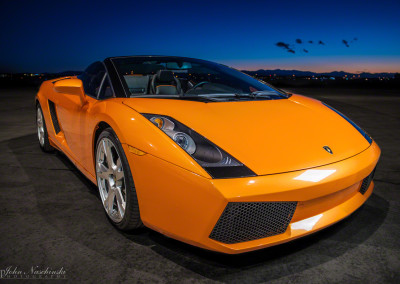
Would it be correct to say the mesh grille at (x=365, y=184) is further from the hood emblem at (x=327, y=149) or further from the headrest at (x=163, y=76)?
the headrest at (x=163, y=76)

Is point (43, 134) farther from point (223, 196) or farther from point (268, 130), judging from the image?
point (223, 196)

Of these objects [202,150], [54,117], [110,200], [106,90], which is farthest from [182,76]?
[202,150]

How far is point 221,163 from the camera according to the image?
171 cm

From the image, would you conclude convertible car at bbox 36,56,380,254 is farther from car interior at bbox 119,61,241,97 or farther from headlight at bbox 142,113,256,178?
car interior at bbox 119,61,241,97

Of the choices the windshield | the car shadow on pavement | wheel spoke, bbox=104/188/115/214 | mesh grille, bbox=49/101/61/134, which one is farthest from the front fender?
mesh grille, bbox=49/101/61/134

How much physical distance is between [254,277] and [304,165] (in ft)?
2.07

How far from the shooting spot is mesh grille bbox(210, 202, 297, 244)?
162 centimetres

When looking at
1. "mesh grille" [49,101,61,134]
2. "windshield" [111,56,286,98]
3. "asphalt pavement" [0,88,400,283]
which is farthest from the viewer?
"mesh grille" [49,101,61,134]

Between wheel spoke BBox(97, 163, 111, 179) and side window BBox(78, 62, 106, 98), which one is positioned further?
side window BBox(78, 62, 106, 98)

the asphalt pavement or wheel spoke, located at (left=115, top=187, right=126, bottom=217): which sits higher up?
wheel spoke, located at (left=115, top=187, right=126, bottom=217)

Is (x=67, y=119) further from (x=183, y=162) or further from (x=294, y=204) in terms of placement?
(x=294, y=204)

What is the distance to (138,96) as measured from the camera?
7.83ft

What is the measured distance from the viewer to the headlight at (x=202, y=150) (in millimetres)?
1656

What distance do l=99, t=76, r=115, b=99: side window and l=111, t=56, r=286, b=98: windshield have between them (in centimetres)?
20
